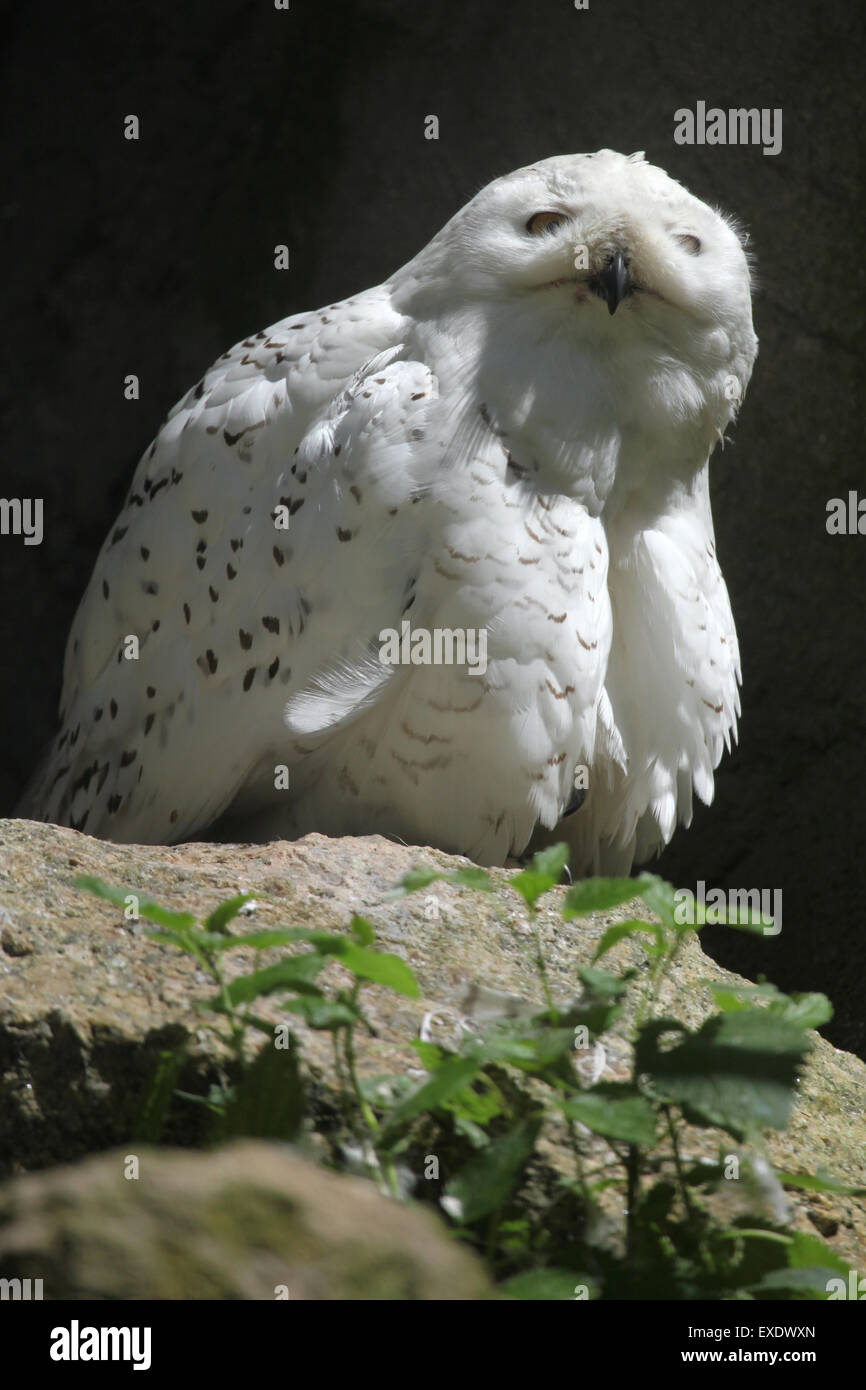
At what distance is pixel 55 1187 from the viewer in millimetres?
1375

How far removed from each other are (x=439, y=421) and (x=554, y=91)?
86.8 inches

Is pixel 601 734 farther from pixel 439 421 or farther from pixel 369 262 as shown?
pixel 369 262

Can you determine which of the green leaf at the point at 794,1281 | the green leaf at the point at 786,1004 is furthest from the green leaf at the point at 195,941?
the green leaf at the point at 794,1281

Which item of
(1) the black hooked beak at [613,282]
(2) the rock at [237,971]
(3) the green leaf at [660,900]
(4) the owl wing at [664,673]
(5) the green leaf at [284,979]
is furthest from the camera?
(4) the owl wing at [664,673]

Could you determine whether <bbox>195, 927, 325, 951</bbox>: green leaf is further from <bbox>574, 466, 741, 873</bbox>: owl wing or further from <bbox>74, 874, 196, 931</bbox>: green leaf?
<bbox>574, 466, 741, 873</bbox>: owl wing

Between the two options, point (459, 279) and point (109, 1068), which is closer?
point (109, 1068)

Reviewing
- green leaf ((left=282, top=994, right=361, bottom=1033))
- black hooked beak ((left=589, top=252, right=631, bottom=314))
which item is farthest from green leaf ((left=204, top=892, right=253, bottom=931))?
black hooked beak ((left=589, top=252, right=631, bottom=314))

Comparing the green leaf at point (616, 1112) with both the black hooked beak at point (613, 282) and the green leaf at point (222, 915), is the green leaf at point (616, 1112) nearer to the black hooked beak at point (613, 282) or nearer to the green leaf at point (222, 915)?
the green leaf at point (222, 915)

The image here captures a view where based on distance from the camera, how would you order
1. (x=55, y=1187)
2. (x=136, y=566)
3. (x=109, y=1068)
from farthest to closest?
(x=136, y=566) < (x=109, y=1068) < (x=55, y=1187)

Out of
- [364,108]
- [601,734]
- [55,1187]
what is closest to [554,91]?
[364,108]

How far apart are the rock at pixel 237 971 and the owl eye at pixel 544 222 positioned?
1399 mm

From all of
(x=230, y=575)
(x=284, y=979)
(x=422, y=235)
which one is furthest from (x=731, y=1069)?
(x=422, y=235)

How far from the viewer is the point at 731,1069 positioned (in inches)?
63.4

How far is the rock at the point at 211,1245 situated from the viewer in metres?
1.33
